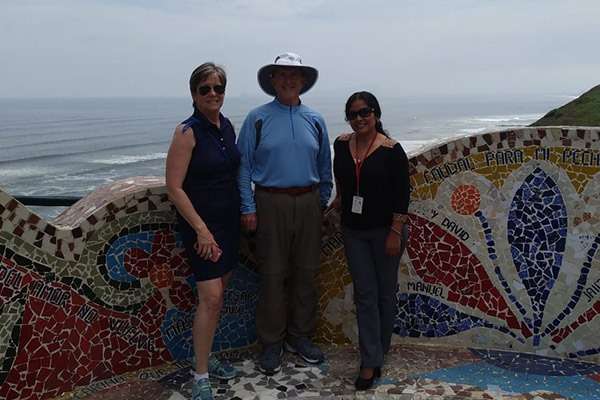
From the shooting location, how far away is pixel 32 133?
2591 inches

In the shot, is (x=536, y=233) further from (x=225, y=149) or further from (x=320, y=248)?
(x=225, y=149)

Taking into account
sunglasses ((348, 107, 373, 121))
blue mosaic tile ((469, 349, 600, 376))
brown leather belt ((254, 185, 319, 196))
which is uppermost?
sunglasses ((348, 107, 373, 121))

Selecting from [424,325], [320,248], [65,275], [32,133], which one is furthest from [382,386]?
[32,133]

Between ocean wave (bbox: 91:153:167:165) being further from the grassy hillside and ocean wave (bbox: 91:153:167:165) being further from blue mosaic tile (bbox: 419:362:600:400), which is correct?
blue mosaic tile (bbox: 419:362:600:400)

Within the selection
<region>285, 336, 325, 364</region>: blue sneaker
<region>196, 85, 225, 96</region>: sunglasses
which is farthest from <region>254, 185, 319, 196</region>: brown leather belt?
<region>285, 336, 325, 364</region>: blue sneaker

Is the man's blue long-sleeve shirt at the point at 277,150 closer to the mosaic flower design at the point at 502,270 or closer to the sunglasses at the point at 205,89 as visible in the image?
the sunglasses at the point at 205,89

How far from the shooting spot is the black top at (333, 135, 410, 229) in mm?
3400

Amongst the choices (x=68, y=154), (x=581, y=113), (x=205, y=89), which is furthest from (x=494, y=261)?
(x=68, y=154)

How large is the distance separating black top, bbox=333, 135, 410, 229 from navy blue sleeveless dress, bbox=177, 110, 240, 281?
63 centimetres

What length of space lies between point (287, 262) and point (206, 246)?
0.70m

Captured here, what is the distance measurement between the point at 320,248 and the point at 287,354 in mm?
714

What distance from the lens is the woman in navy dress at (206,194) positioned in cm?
317

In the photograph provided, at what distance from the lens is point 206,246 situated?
3223 mm

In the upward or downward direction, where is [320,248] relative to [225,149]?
downward
